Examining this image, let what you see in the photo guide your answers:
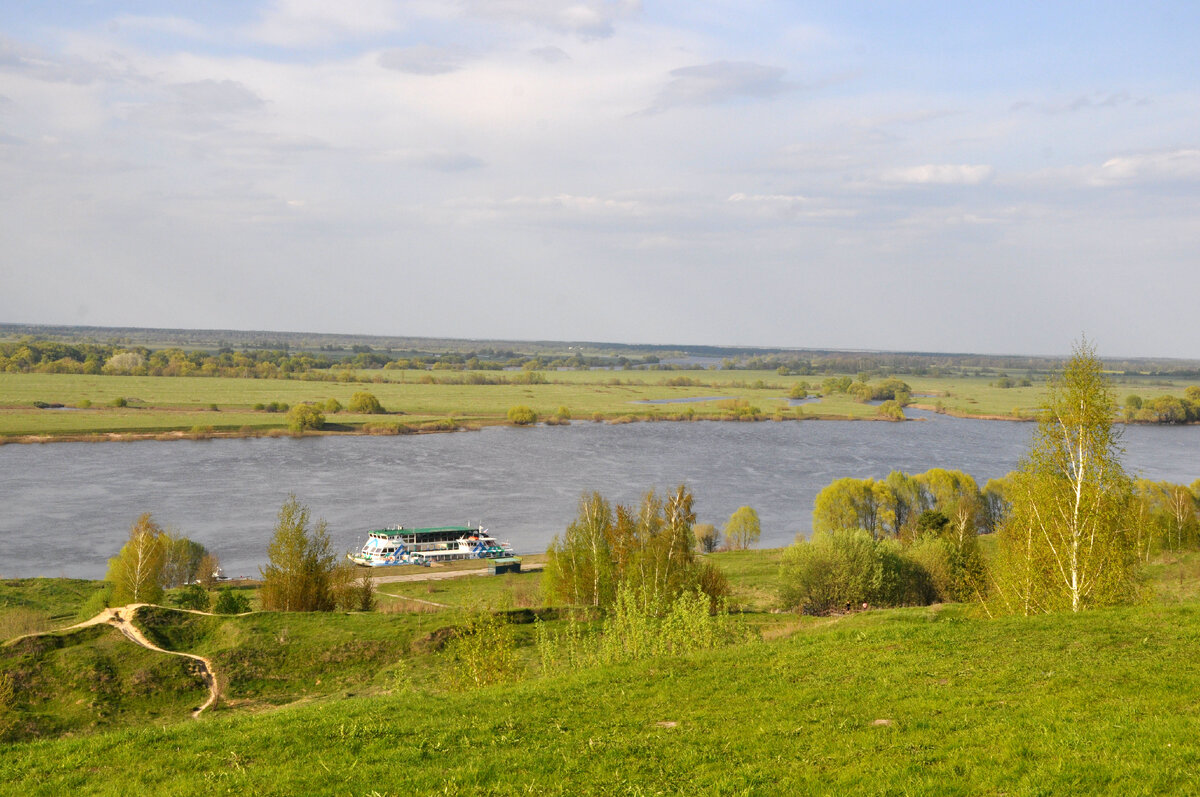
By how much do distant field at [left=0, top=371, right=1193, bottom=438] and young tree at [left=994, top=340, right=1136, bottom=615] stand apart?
278 feet

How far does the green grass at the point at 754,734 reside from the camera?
9.14 metres

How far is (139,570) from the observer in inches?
1474

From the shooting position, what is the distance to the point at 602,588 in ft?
121

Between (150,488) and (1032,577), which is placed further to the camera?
(150,488)

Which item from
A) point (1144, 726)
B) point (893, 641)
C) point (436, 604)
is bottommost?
point (436, 604)

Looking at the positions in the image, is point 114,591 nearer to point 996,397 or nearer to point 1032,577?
point 1032,577

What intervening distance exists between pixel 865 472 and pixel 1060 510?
68173mm

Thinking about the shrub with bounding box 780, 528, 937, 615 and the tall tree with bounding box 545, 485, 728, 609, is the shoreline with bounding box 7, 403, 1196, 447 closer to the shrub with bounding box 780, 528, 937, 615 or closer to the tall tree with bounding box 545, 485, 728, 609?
the shrub with bounding box 780, 528, 937, 615

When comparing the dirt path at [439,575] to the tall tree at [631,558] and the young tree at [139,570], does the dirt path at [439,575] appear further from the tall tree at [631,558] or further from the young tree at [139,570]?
the tall tree at [631,558]

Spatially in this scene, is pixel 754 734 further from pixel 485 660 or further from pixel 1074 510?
pixel 1074 510

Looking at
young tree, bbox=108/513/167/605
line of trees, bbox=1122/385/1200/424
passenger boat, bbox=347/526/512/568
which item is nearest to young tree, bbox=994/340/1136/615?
young tree, bbox=108/513/167/605

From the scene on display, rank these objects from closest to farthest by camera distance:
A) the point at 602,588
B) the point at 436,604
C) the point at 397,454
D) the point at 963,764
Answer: the point at 963,764
the point at 602,588
the point at 436,604
the point at 397,454

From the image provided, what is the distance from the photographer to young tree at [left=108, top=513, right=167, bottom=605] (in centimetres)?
3694

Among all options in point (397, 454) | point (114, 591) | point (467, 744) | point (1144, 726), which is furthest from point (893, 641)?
point (397, 454)
